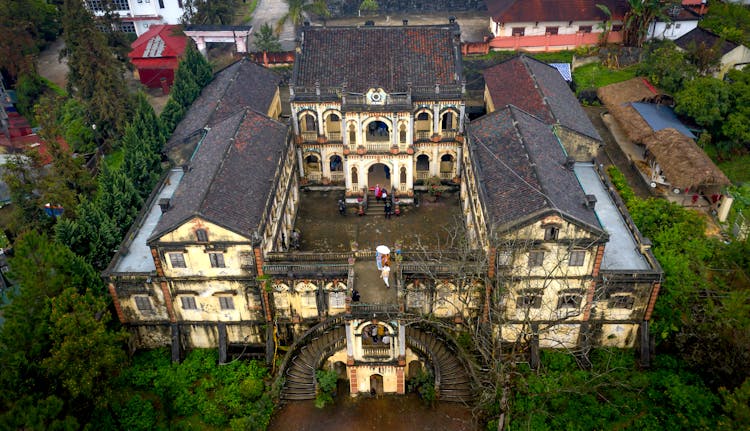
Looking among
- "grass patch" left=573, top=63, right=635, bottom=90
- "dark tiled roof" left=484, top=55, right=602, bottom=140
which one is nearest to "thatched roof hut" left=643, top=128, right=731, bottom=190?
"dark tiled roof" left=484, top=55, right=602, bottom=140

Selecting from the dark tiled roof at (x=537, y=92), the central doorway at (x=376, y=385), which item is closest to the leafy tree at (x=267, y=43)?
the dark tiled roof at (x=537, y=92)

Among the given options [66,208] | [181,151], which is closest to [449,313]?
[181,151]

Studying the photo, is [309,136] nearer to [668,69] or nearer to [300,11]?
[300,11]

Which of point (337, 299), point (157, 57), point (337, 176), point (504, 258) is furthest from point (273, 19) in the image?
point (504, 258)

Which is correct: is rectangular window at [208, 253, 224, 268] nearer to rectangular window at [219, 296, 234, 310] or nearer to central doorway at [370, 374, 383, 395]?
rectangular window at [219, 296, 234, 310]

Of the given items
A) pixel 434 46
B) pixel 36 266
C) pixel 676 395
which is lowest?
pixel 676 395

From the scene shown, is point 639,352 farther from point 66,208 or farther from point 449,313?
point 66,208
